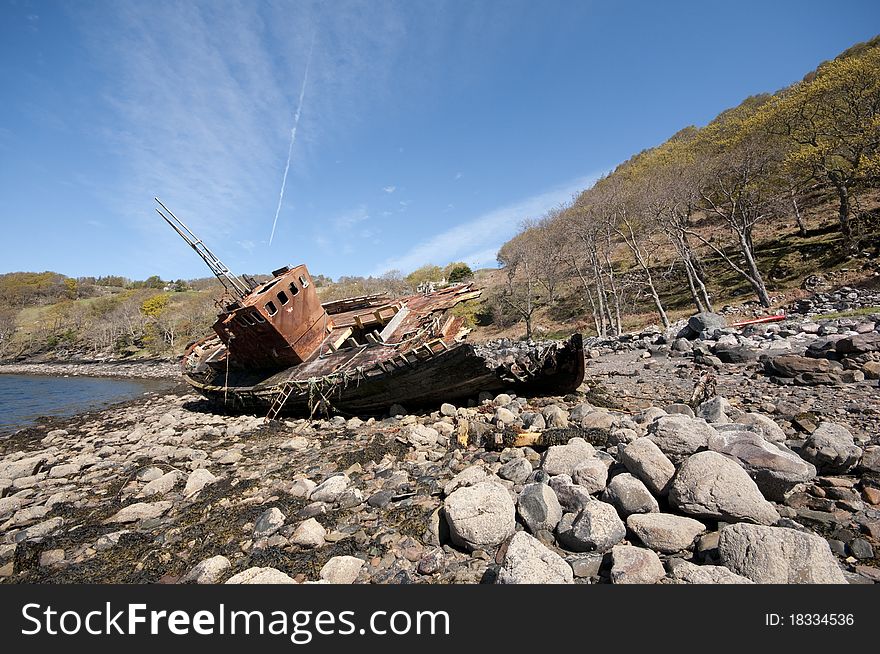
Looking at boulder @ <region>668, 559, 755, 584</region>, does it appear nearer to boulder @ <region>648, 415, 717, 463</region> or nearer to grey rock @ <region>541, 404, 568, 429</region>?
boulder @ <region>648, 415, 717, 463</region>

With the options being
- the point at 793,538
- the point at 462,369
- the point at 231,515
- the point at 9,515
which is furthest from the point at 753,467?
the point at 9,515

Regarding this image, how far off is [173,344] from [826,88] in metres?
76.6

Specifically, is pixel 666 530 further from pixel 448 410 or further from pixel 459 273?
pixel 459 273

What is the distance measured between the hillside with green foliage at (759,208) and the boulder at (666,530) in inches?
897

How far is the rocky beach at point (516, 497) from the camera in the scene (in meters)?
3.31

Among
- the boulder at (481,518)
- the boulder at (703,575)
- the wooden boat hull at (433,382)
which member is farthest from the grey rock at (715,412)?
the boulder at (481,518)

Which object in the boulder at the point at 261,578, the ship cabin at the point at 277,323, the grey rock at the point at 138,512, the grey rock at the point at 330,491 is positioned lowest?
the grey rock at the point at 138,512

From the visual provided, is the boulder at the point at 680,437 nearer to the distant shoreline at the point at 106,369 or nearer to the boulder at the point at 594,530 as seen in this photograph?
the boulder at the point at 594,530

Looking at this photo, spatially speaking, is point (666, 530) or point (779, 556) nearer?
point (779, 556)

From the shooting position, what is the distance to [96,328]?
2457 inches

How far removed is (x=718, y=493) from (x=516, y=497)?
2072 mm

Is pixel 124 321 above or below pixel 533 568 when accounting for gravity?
above

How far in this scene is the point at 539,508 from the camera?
3.95m

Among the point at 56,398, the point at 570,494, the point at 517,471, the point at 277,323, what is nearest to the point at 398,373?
the point at 517,471
